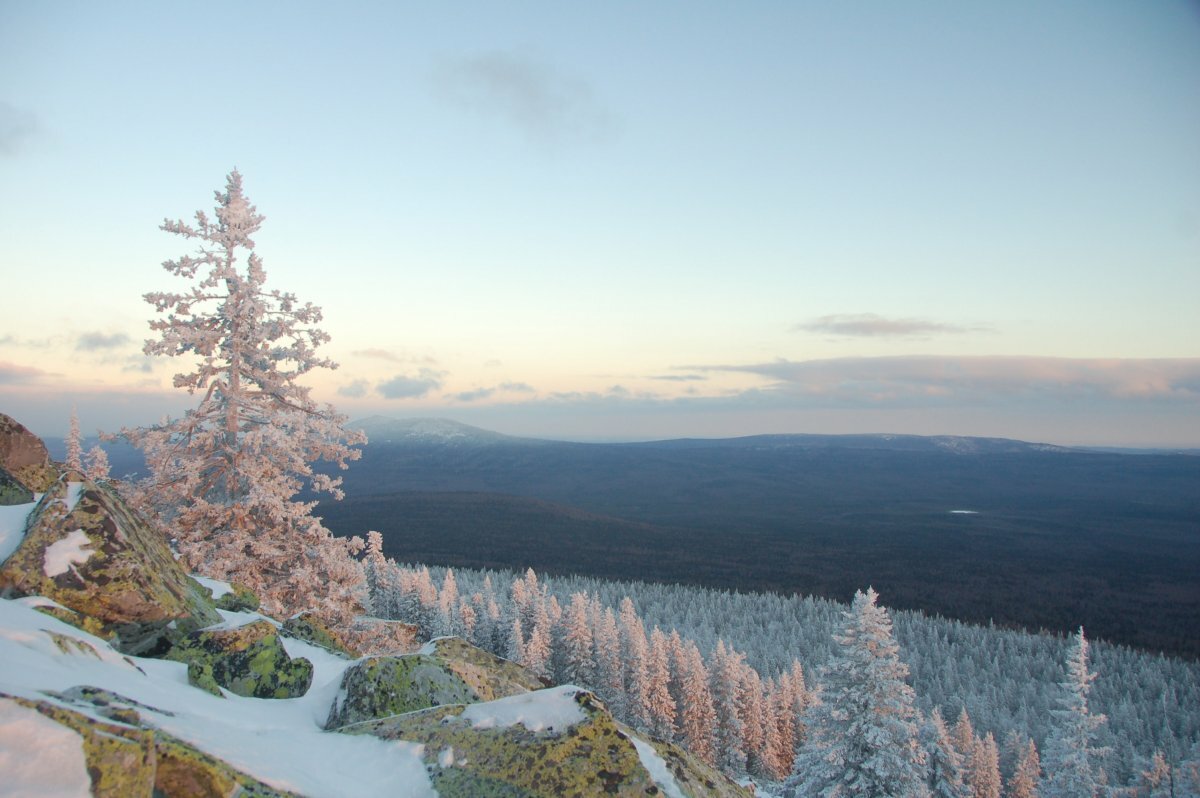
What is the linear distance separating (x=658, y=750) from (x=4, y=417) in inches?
493

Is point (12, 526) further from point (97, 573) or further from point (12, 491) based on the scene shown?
point (97, 573)

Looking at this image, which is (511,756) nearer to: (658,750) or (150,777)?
(658,750)

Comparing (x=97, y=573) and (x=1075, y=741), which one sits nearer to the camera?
(x=97, y=573)

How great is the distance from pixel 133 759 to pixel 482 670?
6987mm

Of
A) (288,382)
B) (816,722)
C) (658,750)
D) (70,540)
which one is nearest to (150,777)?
(658,750)

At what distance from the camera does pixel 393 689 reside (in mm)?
8672

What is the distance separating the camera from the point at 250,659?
8883 mm

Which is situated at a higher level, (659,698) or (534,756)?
(534,756)

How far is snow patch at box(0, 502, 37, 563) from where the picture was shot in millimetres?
8562

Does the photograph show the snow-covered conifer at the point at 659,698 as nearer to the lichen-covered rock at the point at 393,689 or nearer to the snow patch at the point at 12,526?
the lichen-covered rock at the point at 393,689

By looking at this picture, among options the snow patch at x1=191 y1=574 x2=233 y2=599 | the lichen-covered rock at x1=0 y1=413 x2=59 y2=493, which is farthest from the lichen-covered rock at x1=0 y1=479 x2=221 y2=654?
the snow patch at x1=191 y1=574 x2=233 y2=599

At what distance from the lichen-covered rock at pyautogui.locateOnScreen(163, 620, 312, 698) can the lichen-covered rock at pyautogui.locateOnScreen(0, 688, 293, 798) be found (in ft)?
11.6

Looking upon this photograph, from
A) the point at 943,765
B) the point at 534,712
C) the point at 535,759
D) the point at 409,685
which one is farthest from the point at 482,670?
the point at 943,765

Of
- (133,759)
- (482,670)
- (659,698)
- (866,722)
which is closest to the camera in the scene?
(133,759)
